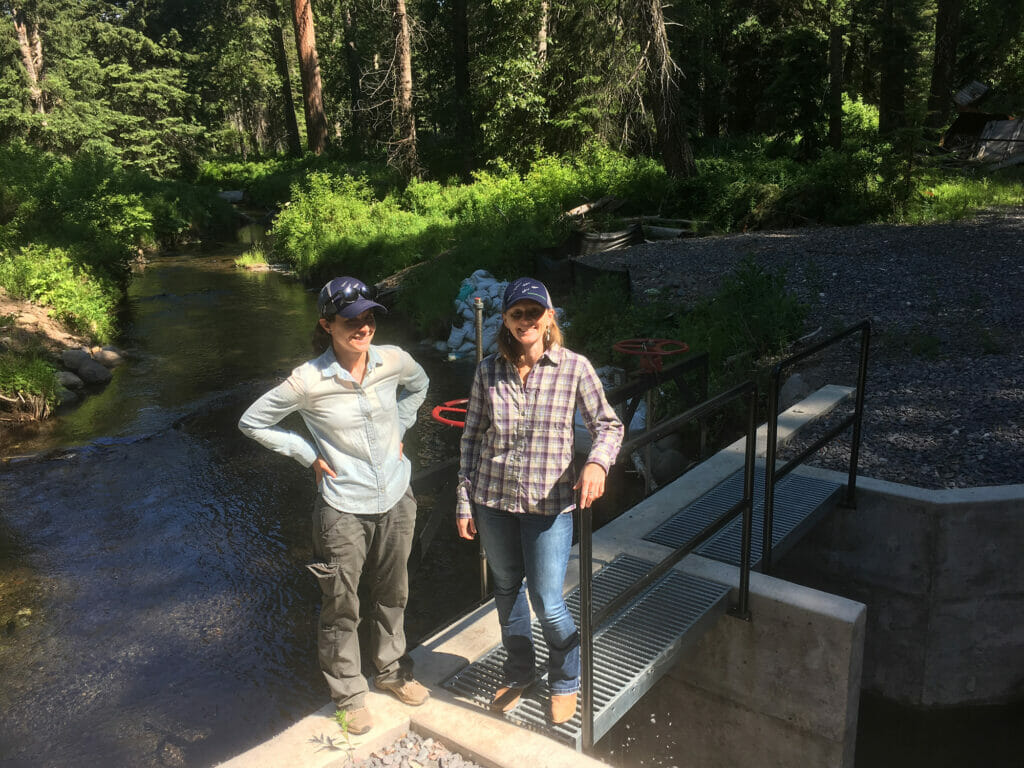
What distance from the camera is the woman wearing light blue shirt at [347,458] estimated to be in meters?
2.95

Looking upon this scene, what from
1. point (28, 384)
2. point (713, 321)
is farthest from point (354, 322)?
point (28, 384)

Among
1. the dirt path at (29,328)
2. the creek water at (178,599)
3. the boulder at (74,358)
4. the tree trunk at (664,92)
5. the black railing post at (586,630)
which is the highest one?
the tree trunk at (664,92)

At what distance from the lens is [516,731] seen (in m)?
3.04

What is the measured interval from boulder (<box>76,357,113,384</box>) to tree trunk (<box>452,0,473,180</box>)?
16.1m

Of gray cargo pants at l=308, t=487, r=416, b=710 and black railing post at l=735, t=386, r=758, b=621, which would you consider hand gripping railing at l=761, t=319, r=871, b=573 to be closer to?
black railing post at l=735, t=386, r=758, b=621

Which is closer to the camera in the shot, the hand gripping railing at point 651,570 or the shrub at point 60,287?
the hand gripping railing at point 651,570

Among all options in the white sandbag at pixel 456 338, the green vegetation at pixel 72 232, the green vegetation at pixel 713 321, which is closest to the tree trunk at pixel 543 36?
the green vegetation at pixel 72 232

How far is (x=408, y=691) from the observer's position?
10.4 feet

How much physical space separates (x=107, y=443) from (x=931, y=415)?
873 cm

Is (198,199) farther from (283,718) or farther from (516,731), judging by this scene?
(516,731)

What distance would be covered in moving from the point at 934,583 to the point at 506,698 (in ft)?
10.5

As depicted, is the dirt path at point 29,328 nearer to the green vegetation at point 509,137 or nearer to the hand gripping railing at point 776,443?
the green vegetation at point 509,137

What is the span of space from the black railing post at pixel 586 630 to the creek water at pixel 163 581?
2.66 metres

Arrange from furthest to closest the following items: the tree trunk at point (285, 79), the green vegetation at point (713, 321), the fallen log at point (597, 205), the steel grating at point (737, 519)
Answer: the tree trunk at point (285, 79) → the fallen log at point (597, 205) → the green vegetation at point (713, 321) → the steel grating at point (737, 519)
